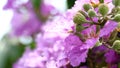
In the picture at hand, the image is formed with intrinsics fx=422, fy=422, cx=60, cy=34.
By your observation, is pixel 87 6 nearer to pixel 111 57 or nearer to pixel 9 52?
pixel 111 57

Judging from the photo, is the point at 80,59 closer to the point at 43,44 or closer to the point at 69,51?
the point at 69,51

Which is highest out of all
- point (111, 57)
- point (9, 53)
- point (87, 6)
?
point (9, 53)

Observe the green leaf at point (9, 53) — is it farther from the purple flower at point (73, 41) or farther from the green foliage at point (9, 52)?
the purple flower at point (73, 41)

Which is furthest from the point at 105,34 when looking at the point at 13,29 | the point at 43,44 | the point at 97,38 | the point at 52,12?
the point at 13,29

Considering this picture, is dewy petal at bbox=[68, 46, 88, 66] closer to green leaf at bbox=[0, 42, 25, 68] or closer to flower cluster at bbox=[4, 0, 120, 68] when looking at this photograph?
flower cluster at bbox=[4, 0, 120, 68]

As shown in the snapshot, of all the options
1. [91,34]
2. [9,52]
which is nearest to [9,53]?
[9,52]

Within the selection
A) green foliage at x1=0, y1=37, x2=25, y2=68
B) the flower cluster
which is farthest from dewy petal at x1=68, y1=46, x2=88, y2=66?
green foliage at x1=0, y1=37, x2=25, y2=68
